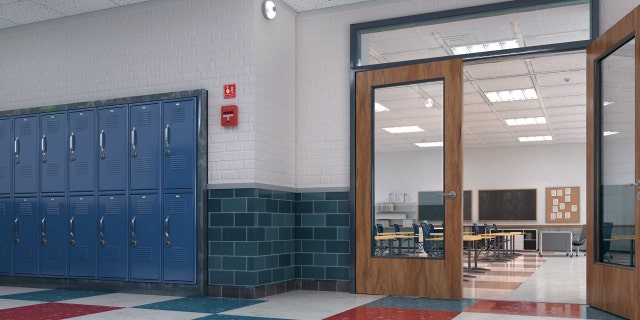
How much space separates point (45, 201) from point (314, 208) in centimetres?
309

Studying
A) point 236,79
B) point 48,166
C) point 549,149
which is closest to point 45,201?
point 48,166

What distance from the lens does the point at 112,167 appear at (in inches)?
272

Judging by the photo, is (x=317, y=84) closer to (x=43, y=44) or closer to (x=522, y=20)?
(x=522, y=20)

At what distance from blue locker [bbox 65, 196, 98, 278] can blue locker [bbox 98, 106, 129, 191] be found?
31cm

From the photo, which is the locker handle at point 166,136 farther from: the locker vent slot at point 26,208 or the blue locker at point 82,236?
the locker vent slot at point 26,208

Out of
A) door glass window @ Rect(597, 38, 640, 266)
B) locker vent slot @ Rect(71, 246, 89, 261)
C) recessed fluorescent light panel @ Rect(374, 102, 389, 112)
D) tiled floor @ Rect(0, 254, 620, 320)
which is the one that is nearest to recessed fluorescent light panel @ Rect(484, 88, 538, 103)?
tiled floor @ Rect(0, 254, 620, 320)

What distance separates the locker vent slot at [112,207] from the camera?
684cm

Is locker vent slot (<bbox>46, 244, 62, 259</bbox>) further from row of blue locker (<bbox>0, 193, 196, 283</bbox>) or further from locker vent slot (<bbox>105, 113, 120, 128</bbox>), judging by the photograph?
locker vent slot (<bbox>105, 113, 120, 128</bbox>)

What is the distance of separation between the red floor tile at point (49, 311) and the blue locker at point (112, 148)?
1.50m

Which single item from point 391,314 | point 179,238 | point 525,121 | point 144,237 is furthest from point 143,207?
point 525,121

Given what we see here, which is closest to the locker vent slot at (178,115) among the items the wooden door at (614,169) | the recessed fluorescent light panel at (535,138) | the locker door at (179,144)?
the locker door at (179,144)

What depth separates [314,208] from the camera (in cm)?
691

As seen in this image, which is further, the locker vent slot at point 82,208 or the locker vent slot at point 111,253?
the locker vent slot at point 82,208

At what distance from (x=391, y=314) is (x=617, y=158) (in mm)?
2258
